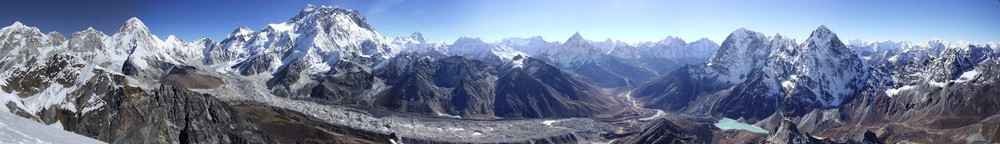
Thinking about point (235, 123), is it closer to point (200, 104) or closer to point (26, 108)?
point (200, 104)

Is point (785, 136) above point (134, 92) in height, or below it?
below

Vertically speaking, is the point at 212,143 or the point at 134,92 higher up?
the point at 134,92

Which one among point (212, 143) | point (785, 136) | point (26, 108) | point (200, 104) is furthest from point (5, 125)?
point (785, 136)

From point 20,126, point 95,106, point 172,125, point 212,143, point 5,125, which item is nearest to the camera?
point 5,125

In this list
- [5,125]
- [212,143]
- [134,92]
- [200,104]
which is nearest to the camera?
[5,125]

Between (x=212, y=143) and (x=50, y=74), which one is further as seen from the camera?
(x=212, y=143)

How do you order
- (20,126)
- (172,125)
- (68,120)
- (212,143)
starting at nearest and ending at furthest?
(20,126) → (68,120) → (172,125) → (212,143)

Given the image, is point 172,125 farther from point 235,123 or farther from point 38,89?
point 235,123

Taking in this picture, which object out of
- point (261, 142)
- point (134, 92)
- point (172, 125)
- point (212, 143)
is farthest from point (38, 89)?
point (261, 142)

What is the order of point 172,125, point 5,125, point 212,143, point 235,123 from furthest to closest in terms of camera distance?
point 235,123 < point 212,143 < point 172,125 < point 5,125
